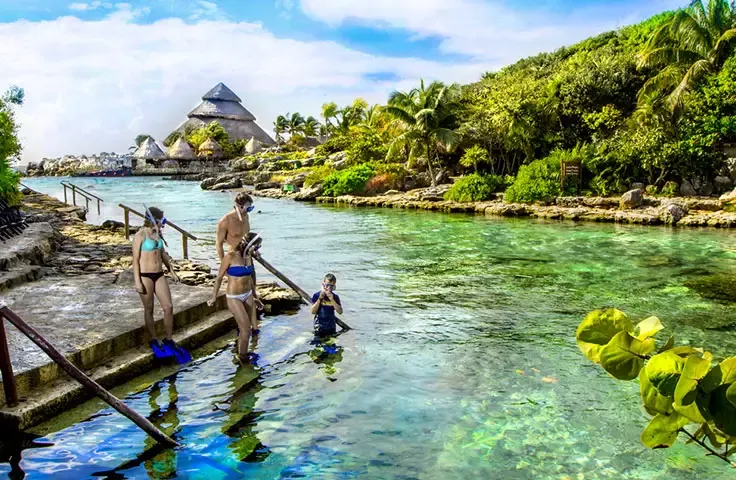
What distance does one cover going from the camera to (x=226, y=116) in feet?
256

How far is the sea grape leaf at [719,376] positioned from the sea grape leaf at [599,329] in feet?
0.88

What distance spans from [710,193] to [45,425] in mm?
25146

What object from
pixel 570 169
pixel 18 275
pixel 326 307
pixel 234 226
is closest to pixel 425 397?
pixel 326 307

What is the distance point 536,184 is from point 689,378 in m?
26.0

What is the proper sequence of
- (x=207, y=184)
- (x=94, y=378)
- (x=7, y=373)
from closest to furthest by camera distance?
(x=7, y=373) < (x=94, y=378) < (x=207, y=184)

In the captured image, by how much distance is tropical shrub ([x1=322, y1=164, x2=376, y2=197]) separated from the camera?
36.3 m

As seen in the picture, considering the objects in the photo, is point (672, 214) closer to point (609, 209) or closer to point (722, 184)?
point (609, 209)

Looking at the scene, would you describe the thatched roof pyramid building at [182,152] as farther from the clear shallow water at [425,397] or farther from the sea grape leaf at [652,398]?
the sea grape leaf at [652,398]

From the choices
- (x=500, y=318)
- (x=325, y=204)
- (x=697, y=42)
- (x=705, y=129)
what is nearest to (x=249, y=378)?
(x=500, y=318)

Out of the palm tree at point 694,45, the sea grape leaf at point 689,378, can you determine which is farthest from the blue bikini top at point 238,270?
the palm tree at point 694,45

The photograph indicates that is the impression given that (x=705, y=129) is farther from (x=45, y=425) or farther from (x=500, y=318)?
(x=45, y=425)

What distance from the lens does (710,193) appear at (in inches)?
924

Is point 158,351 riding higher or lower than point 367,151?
lower

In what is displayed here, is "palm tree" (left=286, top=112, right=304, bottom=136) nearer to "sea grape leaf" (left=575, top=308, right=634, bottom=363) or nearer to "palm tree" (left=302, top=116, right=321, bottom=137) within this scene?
"palm tree" (left=302, top=116, right=321, bottom=137)
